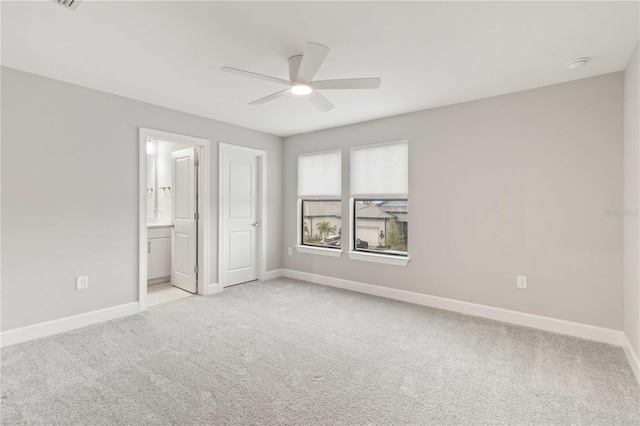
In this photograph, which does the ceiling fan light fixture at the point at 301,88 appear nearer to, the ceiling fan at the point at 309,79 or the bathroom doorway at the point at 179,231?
the ceiling fan at the point at 309,79

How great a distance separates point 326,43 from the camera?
91.7 inches

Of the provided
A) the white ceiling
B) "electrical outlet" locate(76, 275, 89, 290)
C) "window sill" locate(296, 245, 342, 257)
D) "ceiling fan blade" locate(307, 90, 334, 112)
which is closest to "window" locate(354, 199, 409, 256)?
"window sill" locate(296, 245, 342, 257)

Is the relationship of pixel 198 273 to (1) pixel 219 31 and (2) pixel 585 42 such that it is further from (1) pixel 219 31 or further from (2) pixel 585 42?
(2) pixel 585 42

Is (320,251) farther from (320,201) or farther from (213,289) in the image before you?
(213,289)

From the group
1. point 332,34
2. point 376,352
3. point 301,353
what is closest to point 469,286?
point 376,352

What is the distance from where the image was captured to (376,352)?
2684 mm

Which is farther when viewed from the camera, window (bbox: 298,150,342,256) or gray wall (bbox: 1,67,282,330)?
window (bbox: 298,150,342,256)

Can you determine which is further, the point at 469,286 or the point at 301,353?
the point at 469,286

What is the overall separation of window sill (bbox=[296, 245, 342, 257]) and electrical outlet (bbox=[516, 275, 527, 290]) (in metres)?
2.28

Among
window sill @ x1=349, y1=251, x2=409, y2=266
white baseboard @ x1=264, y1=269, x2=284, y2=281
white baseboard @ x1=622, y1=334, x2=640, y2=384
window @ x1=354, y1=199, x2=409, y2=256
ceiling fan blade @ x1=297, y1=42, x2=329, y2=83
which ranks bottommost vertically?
white baseboard @ x1=622, y1=334, x2=640, y2=384

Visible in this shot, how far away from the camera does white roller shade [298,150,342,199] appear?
4785mm

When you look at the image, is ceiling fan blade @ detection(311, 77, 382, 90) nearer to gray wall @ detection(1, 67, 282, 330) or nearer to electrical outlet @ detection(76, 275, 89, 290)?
gray wall @ detection(1, 67, 282, 330)

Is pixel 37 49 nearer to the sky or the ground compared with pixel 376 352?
nearer to the sky

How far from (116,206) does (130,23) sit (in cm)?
206
